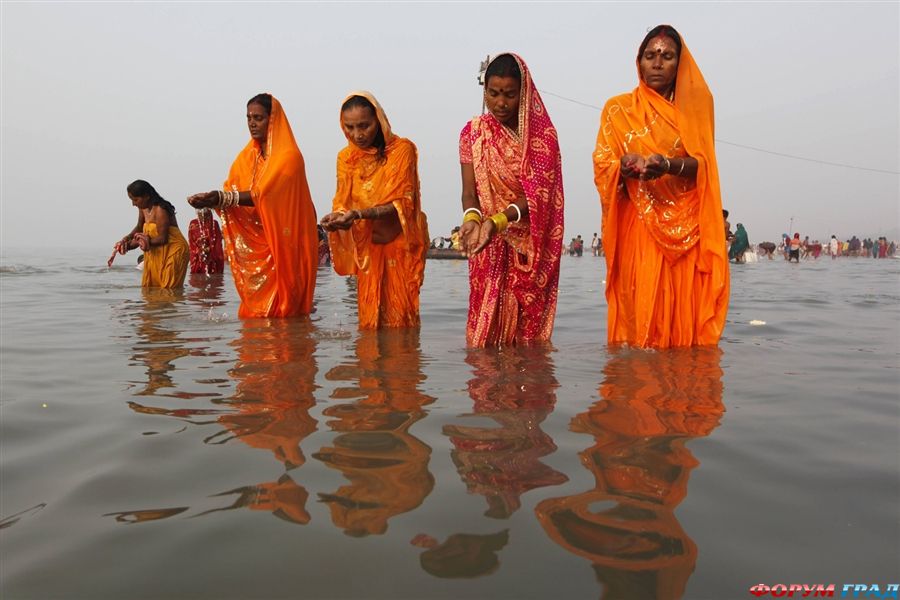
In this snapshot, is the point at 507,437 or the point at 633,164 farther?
the point at 633,164

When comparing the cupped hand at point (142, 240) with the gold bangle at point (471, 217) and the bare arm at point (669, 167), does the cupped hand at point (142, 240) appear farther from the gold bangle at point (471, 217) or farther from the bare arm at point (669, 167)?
the bare arm at point (669, 167)

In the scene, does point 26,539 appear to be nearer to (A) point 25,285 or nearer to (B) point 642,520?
(B) point 642,520

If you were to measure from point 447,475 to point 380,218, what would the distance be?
3593mm

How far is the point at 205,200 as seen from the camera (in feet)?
19.5

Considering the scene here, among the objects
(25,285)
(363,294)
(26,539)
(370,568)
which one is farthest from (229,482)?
(25,285)

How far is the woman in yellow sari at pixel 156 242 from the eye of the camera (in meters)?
9.38

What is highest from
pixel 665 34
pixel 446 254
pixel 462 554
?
pixel 665 34

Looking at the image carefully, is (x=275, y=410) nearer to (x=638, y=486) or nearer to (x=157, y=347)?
(x=638, y=486)

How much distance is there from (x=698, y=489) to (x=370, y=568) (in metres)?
0.94

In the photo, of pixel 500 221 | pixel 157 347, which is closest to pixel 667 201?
pixel 500 221

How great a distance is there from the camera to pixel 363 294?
558cm

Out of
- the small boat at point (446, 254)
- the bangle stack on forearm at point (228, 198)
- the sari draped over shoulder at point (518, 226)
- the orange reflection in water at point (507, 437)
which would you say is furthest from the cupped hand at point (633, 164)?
the small boat at point (446, 254)

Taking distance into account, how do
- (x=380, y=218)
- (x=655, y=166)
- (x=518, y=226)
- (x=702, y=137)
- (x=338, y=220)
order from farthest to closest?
(x=380, y=218), (x=338, y=220), (x=518, y=226), (x=702, y=137), (x=655, y=166)

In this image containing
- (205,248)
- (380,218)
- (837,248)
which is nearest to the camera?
(380,218)
